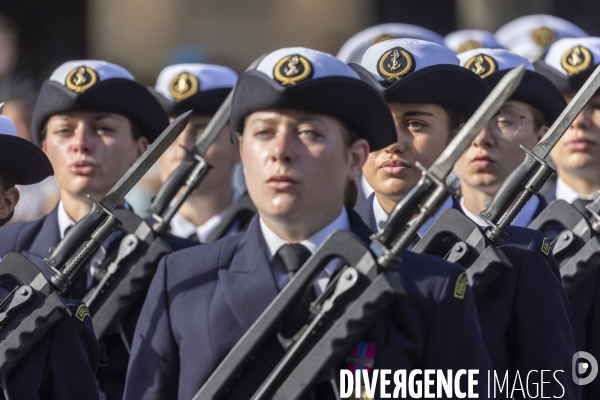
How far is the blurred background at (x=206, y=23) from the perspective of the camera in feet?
58.2

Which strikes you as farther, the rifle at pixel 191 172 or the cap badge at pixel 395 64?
the rifle at pixel 191 172

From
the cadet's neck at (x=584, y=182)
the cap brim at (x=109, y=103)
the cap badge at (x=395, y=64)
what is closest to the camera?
the cap badge at (x=395, y=64)

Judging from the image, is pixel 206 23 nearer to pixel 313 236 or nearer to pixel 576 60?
pixel 576 60

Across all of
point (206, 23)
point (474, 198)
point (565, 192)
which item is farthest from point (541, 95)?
point (206, 23)

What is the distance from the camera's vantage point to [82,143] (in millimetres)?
8602

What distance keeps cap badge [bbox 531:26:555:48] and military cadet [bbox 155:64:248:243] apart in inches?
125

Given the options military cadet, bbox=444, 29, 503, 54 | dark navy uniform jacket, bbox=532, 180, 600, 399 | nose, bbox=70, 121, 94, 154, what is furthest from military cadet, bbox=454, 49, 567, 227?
military cadet, bbox=444, 29, 503, 54

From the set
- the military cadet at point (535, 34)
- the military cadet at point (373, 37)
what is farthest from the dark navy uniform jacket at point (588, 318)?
the military cadet at point (373, 37)

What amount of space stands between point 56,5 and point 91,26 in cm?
54

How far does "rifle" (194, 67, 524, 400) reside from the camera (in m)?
5.49

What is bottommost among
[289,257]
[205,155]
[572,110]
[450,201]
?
[289,257]

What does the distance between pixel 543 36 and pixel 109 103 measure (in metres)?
5.22

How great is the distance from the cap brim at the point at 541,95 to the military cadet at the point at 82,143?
199 cm

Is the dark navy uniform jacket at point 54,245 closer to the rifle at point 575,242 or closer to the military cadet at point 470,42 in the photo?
the rifle at point 575,242
